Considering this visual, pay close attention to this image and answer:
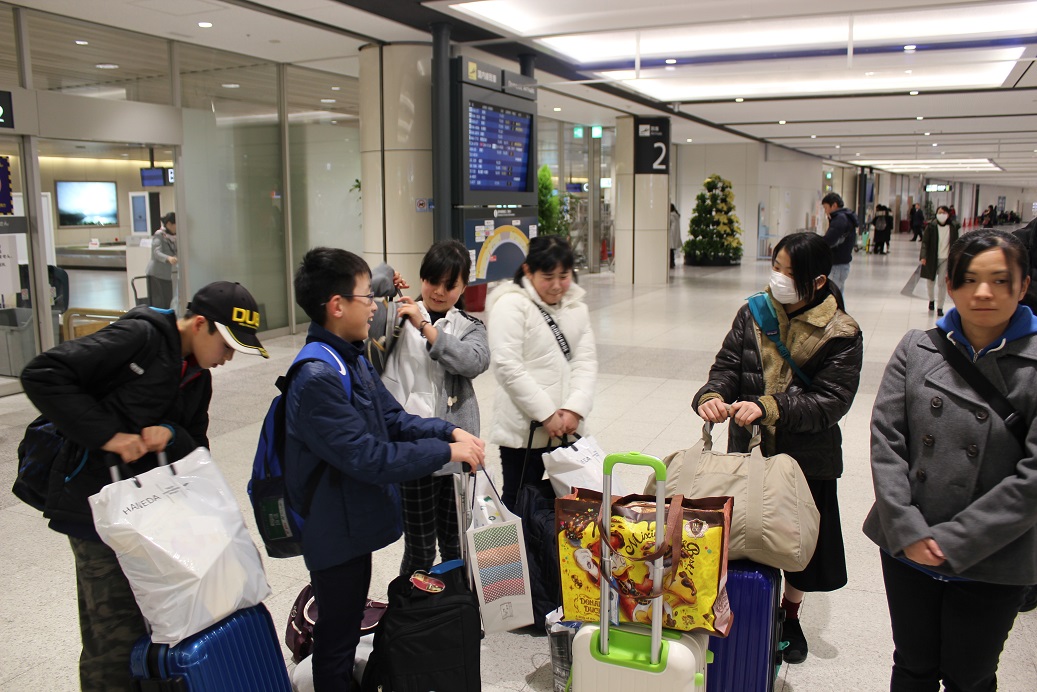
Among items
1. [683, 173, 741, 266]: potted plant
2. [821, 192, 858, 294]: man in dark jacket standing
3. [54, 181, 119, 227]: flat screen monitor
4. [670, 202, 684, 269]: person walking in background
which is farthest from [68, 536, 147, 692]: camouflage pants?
[683, 173, 741, 266]: potted plant

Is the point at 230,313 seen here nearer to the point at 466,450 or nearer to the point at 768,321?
the point at 466,450

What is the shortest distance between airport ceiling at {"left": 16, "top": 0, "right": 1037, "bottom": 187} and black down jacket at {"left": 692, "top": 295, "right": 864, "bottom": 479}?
5.18 m

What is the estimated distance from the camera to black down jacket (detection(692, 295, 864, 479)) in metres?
2.82

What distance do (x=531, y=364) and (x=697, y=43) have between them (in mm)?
7112

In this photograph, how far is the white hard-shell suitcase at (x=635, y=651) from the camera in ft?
6.54

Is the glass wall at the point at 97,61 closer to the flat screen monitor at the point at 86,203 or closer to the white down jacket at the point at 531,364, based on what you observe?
the flat screen monitor at the point at 86,203

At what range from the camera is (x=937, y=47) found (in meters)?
8.99

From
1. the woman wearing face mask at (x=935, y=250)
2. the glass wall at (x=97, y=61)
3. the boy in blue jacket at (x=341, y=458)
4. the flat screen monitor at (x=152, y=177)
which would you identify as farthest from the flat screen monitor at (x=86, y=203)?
the woman wearing face mask at (x=935, y=250)

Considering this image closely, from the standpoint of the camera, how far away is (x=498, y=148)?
27.7ft

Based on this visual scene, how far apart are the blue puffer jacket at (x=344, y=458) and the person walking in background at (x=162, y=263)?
7492 millimetres

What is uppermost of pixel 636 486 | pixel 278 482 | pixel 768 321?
pixel 768 321

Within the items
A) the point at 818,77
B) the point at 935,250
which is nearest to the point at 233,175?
the point at 818,77

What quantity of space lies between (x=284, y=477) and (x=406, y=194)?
20.8ft

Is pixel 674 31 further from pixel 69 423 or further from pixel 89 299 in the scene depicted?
pixel 69 423
